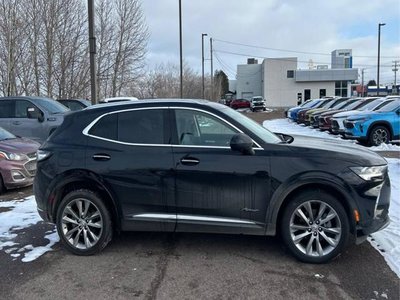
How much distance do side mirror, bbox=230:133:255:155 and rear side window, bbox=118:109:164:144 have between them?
0.87 metres

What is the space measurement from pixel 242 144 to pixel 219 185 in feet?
Result: 1.76

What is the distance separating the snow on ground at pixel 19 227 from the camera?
507 cm

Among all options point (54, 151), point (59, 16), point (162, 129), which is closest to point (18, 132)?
point (54, 151)

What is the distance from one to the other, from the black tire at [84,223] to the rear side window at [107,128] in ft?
2.30

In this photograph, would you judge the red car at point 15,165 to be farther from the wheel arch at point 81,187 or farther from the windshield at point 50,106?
the windshield at point 50,106

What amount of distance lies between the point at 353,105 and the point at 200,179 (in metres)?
17.9

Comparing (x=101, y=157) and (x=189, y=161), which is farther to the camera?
Result: (x=101, y=157)

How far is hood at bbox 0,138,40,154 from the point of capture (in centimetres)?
832

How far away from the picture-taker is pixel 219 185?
4.62m

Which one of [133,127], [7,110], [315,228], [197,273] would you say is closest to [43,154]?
[133,127]

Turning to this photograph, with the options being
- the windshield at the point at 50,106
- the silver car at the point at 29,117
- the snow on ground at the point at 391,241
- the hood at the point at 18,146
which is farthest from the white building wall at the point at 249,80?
the snow on ground at the point at 391,241

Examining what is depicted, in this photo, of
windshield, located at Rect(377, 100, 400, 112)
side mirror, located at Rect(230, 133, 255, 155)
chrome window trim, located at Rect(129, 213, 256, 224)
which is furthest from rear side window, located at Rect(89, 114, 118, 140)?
windshield, located at Rect(377, 100, 400, 112)

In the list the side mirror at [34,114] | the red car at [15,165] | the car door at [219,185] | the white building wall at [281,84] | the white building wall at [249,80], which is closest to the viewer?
the car door at [219,185]

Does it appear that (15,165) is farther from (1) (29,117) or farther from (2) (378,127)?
(2) (378,127)
